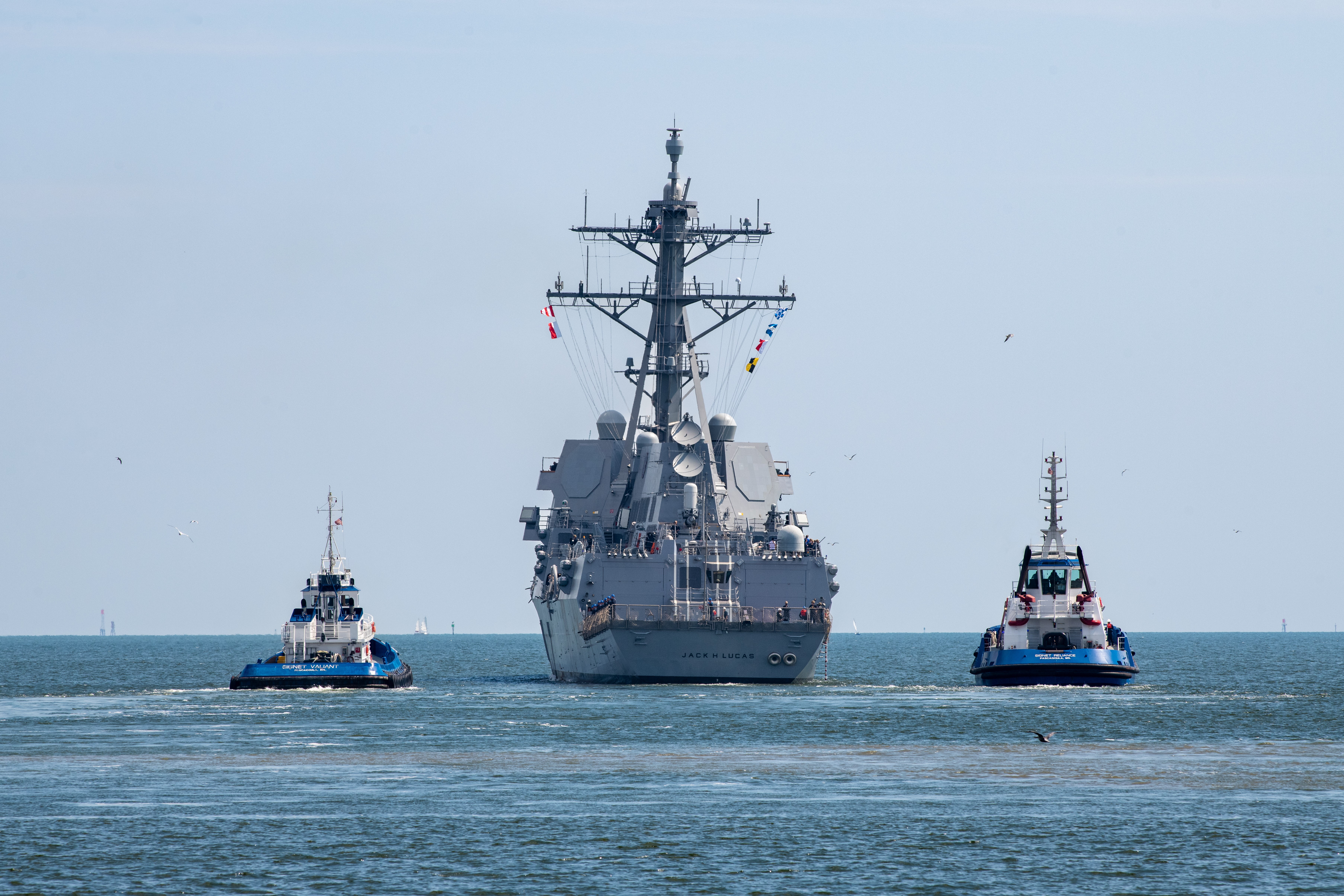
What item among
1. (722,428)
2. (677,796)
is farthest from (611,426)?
(677,796)

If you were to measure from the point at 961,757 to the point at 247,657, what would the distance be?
153581mm

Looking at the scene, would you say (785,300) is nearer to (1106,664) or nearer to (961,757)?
(1106,664)

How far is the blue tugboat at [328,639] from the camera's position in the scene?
74.1 m

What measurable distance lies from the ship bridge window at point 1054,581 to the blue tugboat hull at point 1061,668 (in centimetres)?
229

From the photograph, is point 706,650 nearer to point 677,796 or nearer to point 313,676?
point 313,676

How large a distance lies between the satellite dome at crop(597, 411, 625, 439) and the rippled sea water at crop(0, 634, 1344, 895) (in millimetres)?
19223

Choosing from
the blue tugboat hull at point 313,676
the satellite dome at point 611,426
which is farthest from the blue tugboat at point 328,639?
the satellite dome at point 611,426

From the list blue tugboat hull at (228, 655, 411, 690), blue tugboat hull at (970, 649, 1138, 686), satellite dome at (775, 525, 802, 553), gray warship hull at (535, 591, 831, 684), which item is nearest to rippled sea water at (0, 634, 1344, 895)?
blue tugboat hull at (970, 649, 1138, 686)

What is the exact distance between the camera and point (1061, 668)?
72.2 meters

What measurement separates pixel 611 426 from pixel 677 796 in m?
48.4

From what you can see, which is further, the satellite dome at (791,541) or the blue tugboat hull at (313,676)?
the satellite dome at (791,541)

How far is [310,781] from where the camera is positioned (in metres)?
41.8

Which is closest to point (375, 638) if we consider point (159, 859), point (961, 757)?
point (961, 757)

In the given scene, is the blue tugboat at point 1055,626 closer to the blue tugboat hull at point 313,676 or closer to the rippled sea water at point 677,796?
the rippled sea water at point 677,796
